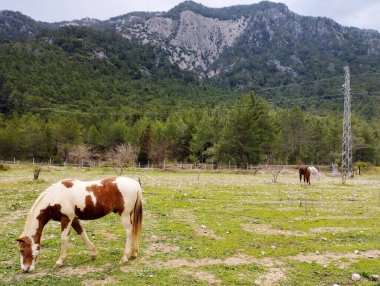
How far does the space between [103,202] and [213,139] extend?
77.0 meters

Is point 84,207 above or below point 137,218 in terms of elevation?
above

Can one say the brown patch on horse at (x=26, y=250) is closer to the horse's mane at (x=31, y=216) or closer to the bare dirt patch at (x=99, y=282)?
the horse's mane at (x=31, y=216)

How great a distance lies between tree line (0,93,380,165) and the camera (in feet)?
247

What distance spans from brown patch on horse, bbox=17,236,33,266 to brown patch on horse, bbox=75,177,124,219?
5.09ft

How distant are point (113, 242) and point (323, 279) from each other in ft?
23.3

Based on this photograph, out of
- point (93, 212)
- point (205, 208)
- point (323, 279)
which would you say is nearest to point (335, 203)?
point (205, 208)

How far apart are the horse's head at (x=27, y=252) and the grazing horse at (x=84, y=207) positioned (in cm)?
3

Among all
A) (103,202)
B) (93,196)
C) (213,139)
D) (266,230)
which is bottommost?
(266,230)

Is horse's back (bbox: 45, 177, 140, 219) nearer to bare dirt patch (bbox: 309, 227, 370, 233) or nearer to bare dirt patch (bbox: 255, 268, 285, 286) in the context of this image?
bare dirt patch (bbox: 255, 268, 285, 286)

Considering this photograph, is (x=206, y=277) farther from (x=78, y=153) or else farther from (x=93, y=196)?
(x=78, y=153)

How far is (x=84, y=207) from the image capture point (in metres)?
11.1

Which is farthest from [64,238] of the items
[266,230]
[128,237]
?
[266,230]

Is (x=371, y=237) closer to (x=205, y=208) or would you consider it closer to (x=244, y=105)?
(x=205, y=208)

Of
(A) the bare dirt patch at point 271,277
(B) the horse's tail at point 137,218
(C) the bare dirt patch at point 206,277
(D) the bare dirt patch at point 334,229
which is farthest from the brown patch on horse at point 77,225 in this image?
(D) the bare dirt patch at point 334,229
